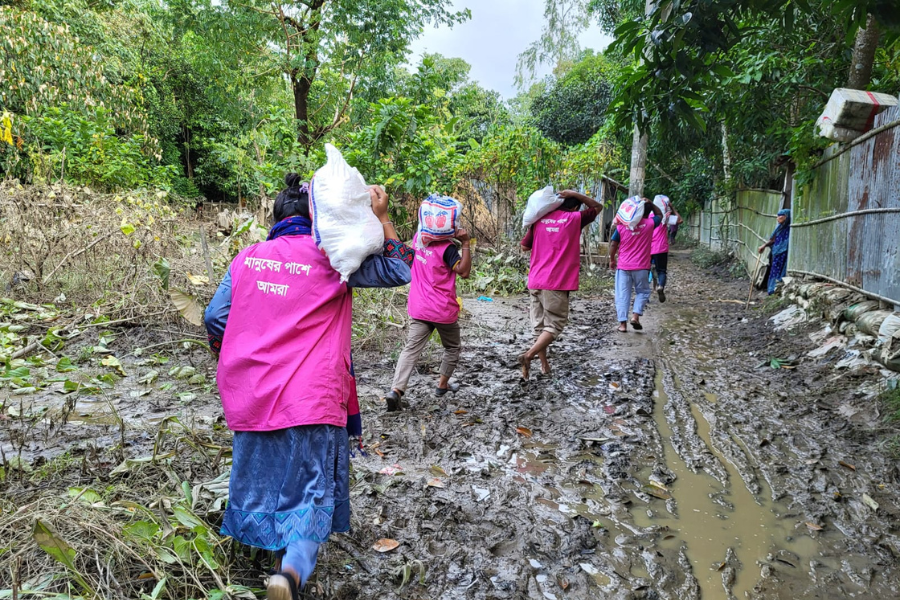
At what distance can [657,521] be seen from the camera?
3.04 metres

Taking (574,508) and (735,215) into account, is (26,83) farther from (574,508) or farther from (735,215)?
(735,215)

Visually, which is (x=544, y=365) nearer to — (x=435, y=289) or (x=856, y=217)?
(x=435, y=289)

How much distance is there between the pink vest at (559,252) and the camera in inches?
216

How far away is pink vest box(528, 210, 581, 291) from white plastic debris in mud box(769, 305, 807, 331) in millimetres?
3494

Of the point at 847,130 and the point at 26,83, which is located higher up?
the point at 26,83

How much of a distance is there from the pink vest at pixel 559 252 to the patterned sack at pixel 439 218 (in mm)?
1302

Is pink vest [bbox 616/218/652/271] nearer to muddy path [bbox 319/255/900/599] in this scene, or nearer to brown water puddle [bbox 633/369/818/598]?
muddy path [bbox 319/255/900/599]

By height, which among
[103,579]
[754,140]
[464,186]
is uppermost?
[754,140]

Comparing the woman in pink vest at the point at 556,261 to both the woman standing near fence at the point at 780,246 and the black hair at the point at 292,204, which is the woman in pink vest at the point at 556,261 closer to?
the black hair at the point at 292,204

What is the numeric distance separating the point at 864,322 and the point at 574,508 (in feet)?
13.0

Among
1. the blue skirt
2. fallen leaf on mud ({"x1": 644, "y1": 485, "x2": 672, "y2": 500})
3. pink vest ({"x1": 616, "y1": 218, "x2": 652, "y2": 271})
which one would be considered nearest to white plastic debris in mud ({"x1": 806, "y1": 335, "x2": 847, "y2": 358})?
pink vest ({"x1": 616, "y1": 218, "x2": 652, "y2": 271})

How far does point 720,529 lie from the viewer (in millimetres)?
2951

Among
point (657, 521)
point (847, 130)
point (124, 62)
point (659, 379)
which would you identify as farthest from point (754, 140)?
point (124, 62)

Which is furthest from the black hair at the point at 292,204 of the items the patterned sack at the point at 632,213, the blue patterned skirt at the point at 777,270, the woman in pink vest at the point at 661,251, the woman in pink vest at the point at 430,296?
the blue patterned skirt at the point at 777,270
